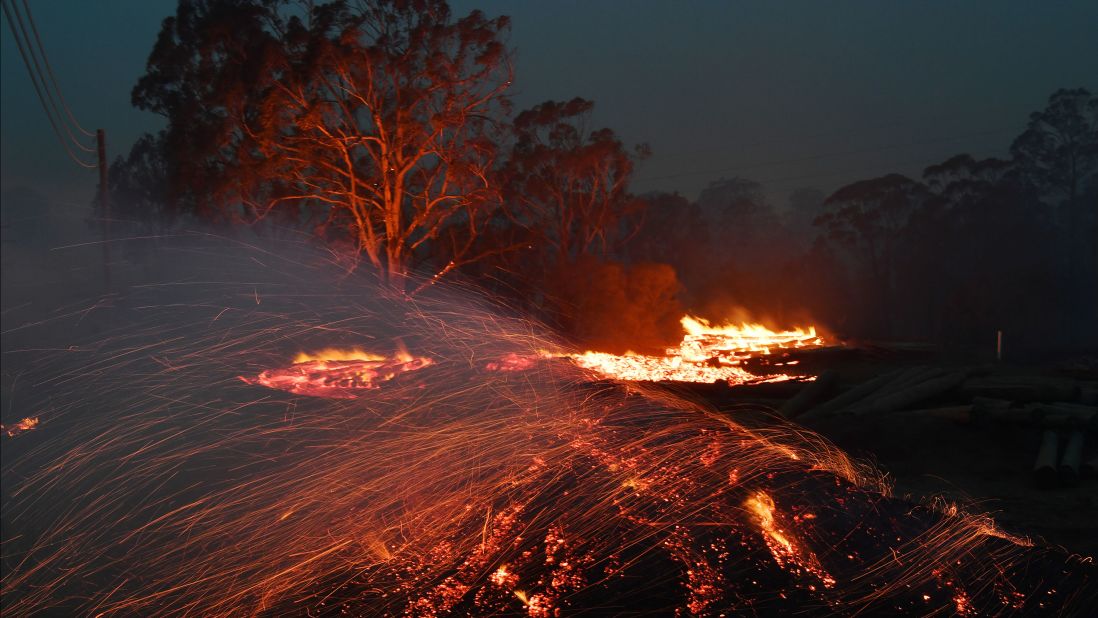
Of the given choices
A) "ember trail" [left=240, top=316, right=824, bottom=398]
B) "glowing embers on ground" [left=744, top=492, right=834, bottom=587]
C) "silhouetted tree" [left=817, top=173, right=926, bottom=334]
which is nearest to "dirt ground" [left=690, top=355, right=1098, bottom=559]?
"ember trail" [left=240, top=316, right=824, bottom=398]

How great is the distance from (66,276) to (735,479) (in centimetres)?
6313

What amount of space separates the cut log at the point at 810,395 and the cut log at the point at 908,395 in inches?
41.5

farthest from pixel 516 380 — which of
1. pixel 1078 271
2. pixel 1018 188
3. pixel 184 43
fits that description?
pixel 1018 188

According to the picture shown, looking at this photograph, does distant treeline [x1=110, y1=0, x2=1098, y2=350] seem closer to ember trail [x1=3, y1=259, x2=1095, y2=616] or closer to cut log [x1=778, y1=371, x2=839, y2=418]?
cut log [x1=778, y1=371, x2=839, y2=418]

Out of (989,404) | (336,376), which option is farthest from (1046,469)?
(336,376)

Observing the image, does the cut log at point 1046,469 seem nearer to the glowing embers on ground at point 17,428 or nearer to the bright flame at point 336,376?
the bright flame at point 336,376

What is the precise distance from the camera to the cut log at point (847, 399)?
494 inches

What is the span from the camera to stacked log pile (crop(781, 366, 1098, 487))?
8539mm

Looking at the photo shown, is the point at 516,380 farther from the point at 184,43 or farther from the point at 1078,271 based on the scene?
the point at 1078,271

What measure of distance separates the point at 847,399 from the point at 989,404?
114 inches

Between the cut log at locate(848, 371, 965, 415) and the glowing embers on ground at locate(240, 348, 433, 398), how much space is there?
8487 mm

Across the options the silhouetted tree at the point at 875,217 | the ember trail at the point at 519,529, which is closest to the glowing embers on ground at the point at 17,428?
the ember trail at the point at 519,529

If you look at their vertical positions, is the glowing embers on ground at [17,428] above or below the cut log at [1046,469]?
below

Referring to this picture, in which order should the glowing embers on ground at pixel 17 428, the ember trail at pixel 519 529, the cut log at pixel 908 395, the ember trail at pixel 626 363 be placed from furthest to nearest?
the cut log at pixel 908 395 < the glowing embers on ground at pixel 17 428 < the ember trail at pixel 626 363 < the ember trail at pixel 519 529
